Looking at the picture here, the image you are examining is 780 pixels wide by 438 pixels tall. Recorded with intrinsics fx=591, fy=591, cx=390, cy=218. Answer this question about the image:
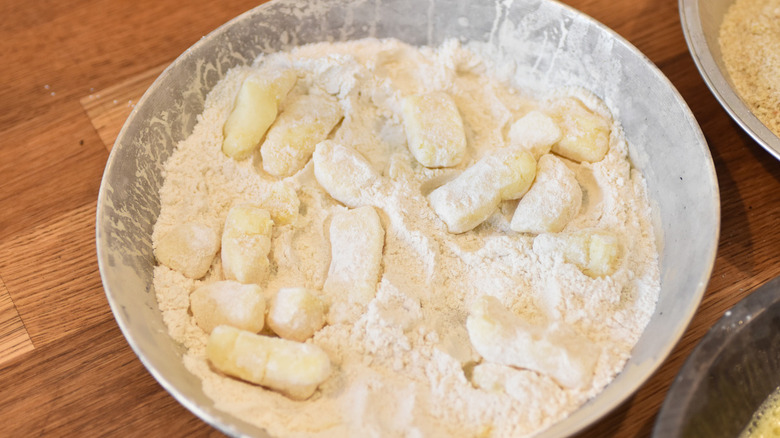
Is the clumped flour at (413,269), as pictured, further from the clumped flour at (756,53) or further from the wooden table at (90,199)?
the clumped flour at (756,53)

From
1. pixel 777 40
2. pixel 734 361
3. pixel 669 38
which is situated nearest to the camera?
pixel 734 361

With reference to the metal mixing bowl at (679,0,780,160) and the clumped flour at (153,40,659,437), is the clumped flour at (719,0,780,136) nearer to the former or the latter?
the metal mixing bowl at (679,0,780,160)

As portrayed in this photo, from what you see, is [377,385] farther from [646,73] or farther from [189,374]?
[646,73]

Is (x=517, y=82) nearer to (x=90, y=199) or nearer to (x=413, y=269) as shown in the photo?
(x=413, y=269)

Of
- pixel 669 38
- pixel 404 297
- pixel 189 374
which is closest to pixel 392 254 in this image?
pixel 404 297

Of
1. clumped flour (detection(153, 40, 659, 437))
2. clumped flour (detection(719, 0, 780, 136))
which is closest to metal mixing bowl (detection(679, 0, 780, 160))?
clumped flour (detection(719, 0, 780, 136))

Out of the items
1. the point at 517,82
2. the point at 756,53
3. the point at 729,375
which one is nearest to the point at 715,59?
the point at 756,53
